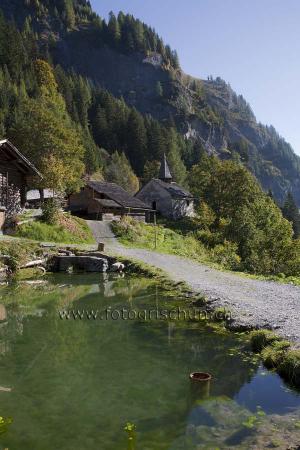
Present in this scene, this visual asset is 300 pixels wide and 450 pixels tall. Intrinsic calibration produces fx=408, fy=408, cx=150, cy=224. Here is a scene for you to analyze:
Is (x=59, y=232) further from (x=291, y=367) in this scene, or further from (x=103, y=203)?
(x=291, y=367)

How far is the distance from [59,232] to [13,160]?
27.0 ft

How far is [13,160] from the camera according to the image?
127 feet

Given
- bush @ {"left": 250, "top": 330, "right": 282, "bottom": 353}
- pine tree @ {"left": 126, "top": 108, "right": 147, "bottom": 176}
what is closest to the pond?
bush @ {"left": 250, "top": 330, "right": 282, "bottom": 353}

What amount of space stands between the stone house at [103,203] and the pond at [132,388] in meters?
39.4

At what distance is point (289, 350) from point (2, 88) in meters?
89.2

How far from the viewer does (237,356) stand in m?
12.1

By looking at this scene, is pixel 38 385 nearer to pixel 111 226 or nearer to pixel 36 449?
pixel 36 449

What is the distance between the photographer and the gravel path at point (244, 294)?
14.6m

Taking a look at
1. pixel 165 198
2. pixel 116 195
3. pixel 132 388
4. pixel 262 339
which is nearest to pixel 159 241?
pixel 116 195

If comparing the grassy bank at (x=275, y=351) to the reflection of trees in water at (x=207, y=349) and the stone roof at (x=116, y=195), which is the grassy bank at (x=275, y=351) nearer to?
the reflection of trees in water at (x=207, y=349)

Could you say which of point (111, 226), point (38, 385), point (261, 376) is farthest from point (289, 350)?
point (111, 226)

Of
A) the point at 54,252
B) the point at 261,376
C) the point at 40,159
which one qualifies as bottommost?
the point at 261,376

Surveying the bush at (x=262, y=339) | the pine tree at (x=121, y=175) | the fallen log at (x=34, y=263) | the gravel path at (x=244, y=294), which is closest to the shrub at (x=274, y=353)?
the bush at (x=262, y=339)

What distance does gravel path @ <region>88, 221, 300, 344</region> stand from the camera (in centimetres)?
1459
